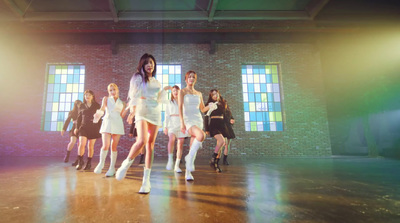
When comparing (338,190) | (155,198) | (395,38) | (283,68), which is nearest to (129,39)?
(283,68)

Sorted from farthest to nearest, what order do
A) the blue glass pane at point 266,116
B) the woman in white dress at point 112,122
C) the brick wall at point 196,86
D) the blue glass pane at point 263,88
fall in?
the blue glass pane at point 263,88
the blue glass pane at point 266,116
the brick wall at point 196,86
the woman in white dress at point 112,122

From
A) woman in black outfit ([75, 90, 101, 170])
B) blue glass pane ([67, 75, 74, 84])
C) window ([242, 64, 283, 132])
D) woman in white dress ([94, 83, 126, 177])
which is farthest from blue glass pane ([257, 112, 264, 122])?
blue glass pane ([67, 75, 74, 84])

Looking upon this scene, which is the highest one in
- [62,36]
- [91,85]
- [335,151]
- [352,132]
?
[62,36]

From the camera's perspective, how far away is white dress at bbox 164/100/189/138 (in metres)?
4.12

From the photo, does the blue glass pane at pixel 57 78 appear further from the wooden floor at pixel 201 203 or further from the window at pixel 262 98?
the window at pixel 262 98

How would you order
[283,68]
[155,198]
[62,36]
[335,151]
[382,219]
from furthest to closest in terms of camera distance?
1. [335,151]
2. [283,68]
3. [62,36]
4. [155,198]
5. [382,219]

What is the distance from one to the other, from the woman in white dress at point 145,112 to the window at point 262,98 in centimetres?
636

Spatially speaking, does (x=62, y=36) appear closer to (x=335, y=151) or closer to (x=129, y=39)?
(x=129, y=39)

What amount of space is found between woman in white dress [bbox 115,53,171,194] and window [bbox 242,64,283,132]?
6.36m

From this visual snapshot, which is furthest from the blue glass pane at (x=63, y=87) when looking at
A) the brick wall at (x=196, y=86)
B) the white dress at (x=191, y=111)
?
the white dress at (x=191, y=111)

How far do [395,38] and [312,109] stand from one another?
4.96 metres

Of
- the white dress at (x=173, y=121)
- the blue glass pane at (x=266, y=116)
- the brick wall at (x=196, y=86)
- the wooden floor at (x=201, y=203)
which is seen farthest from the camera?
the blue glass pane at (x=266, y=116)

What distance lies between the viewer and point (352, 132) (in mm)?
10812

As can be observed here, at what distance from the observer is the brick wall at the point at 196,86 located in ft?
25.1
